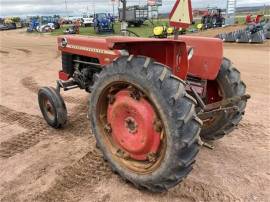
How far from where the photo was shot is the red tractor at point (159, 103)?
2.56 m

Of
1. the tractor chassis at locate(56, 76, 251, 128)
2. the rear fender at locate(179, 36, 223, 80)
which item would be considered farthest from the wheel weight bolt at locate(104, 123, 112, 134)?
the rear fender at locate(179, 36, 223, 80)

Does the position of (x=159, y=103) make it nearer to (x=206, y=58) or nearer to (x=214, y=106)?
(x=214, y=106)

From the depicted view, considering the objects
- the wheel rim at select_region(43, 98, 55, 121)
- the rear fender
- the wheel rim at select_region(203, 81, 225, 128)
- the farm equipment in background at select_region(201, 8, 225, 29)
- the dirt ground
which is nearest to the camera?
the dirt ground

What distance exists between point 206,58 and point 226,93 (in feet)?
1.46

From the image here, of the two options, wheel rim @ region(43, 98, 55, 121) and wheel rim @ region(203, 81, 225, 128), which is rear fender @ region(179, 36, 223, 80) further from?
wheel rim @ region(43, 98, 55, 121)

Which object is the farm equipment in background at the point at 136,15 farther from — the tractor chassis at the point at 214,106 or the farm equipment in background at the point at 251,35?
the tractor chassis at the point at 214,106

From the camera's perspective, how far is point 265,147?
156 inches

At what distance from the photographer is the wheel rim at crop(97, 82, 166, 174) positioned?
112 inches

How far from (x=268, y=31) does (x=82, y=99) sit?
12901 millimetres

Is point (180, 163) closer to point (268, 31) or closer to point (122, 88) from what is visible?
point (122, 88)

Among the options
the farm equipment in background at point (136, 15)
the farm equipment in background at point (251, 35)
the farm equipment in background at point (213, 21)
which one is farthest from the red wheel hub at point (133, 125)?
the farm equipment in background at point (136, 15)

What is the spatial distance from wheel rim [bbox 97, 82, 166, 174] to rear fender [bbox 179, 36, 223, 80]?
0.91 meters

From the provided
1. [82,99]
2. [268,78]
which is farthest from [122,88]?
[268,78]

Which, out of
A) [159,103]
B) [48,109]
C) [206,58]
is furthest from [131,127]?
[48,109]
